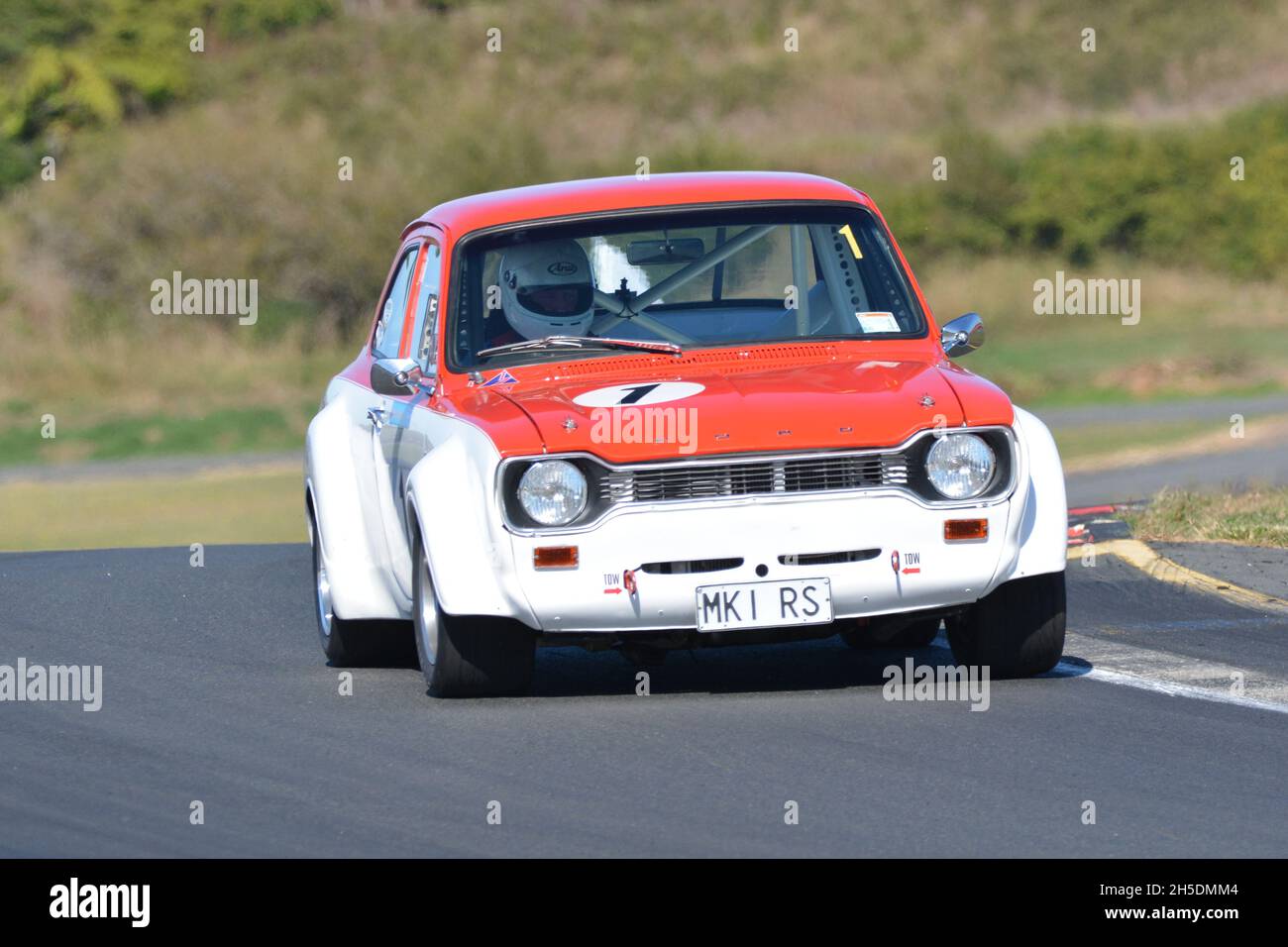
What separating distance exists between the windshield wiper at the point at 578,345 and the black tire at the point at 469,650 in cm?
88

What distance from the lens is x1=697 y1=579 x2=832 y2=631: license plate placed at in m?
7.84

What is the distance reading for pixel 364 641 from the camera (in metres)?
9.66

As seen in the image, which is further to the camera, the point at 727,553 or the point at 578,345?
the point at 578,345

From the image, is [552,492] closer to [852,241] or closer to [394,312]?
[852,241]

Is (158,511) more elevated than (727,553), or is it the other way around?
(727,553)

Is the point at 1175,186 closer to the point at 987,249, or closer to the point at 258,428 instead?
the point at 987,249

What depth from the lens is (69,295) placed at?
41.3 meters

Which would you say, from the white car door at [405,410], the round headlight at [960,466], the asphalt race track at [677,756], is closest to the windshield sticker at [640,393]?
the white car door at [405,410]

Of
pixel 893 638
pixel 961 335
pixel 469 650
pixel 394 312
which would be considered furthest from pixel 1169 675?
pixel 394 312

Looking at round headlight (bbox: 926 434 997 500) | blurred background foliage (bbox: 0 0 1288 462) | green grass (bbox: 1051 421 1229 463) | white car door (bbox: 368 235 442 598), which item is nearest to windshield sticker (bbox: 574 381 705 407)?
white car door (bbox: 368 235 442 598)

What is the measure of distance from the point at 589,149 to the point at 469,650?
45.5m

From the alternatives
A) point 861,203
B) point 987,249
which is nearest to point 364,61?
point 987,249

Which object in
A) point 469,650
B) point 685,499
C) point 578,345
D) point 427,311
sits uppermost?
point 427,311

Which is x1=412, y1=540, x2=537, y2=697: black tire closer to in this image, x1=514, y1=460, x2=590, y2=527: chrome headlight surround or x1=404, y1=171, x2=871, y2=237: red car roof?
x1=514, y1=460, x2=590, y2=527: chrome headlight surround
